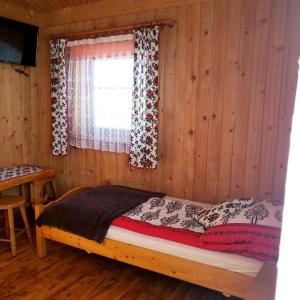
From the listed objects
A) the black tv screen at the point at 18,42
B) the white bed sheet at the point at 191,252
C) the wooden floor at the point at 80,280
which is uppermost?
the black tv screen at the point at 18,42

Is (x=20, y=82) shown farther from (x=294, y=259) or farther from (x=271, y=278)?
(x=294, y=259)

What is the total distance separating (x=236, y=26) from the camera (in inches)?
106

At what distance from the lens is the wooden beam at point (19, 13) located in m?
3.45

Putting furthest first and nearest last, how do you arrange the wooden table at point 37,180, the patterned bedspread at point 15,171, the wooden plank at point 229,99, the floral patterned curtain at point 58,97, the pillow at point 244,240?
the floral patterned curtain at point 58,97 → the wooden table at point 37,180 → the patterned bedspread at point 15,171 → the wooden plank at point 229,99 → the pillow at point 244,240

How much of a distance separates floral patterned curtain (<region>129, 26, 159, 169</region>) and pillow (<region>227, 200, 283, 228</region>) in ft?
3.93

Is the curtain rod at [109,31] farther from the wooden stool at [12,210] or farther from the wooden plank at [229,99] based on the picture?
the wooden stool at [12,210]

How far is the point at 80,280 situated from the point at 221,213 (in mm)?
1298

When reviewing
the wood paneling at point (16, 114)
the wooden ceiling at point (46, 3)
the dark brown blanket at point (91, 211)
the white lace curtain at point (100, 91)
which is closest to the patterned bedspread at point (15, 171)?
the wood paneling at point (16, 114)

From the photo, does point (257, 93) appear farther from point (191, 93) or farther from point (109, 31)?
point (109, 31)

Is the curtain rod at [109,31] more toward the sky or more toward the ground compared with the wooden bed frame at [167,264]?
more toward the sky

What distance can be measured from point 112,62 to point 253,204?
206cm

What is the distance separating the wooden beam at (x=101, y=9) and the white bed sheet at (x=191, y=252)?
7.16 feet

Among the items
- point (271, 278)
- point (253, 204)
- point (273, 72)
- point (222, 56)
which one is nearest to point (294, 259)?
point (271, 278)

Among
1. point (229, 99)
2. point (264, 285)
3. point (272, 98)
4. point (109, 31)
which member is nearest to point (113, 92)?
point (109, 31)
